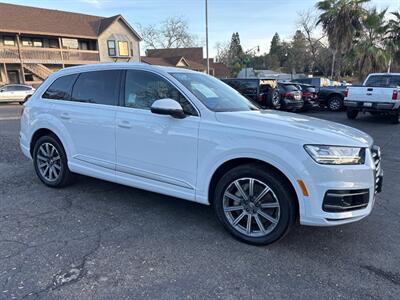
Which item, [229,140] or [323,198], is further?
[229,140]

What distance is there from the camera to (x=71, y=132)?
4.50 metres

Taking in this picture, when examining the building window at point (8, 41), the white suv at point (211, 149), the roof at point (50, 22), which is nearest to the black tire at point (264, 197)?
the white suv at point (211, 149)

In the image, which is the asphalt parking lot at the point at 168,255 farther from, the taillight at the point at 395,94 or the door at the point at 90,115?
the taillight at the point at 395,94

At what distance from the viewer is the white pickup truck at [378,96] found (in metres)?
11.5

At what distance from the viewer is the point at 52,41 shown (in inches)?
1379

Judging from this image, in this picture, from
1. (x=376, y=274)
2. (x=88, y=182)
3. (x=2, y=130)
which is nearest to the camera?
(x=376, y=274)

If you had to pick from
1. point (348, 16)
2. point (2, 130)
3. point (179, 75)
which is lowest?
point (2, 130)

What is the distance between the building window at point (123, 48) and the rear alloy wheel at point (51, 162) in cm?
3628

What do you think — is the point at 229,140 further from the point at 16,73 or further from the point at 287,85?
the point at 16,73

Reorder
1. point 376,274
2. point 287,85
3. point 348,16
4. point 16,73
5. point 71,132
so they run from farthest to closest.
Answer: point 16,73 < point 348,16 < point 287,85 < point 71,132 < point 376,274

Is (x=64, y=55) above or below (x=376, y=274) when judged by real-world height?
above

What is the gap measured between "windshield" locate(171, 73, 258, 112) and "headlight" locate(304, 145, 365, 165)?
1.14 m

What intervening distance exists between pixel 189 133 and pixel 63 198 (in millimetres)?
2249

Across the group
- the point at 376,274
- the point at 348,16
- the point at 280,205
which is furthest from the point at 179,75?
the point at 348,16
